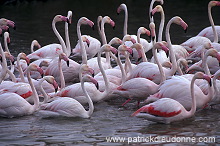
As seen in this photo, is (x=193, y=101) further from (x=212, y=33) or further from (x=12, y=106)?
(x=212, y=33)

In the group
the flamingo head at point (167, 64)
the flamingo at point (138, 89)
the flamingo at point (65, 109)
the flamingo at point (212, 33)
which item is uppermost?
the flamingo at point (212, 33)

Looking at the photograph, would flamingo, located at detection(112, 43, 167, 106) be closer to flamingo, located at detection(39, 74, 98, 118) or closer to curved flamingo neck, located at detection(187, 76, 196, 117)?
flamingo, located at detection(39, 74, 98, 118)

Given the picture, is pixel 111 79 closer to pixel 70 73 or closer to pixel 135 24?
pixel 70 73

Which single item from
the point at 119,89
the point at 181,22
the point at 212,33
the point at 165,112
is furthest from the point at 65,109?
the point at 212,33

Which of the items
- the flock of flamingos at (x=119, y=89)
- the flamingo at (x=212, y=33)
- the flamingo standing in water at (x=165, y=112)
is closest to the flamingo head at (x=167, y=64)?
the flock of flamingos at (x=119, y=89)

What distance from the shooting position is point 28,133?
21.3 ft

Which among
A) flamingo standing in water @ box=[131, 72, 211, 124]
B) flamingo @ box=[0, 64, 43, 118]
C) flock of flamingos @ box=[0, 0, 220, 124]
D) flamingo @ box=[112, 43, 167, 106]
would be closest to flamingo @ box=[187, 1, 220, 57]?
flock of flamingos @ box=[0, 0, 220, 124]

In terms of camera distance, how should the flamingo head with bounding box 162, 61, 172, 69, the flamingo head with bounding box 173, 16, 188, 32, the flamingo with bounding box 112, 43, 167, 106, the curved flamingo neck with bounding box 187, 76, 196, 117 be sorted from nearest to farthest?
the curved flamingo neck with bounding box 187, 76, 196, 117
the flamingo with bounding box 112, 43, 167, 106
the flamingo head with bounding box 173, 16, 188, 32
the flamingo head with bounding box 162, 61, 172, 69

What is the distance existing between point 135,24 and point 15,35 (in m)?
3.80

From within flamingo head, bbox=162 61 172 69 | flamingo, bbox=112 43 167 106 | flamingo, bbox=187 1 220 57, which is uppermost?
flamingo, bbox=187 1 220 57

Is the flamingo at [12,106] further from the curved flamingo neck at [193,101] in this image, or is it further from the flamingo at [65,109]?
the curved flamingo neck at [193,101]

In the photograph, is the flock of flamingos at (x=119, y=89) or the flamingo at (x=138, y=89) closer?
the flock of flamingos at (x=119, y=89)

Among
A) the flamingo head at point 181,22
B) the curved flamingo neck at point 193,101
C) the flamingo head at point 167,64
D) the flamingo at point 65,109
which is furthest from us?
the flamingo head at point 167,64

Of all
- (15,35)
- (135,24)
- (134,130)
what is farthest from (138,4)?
(134,130)
